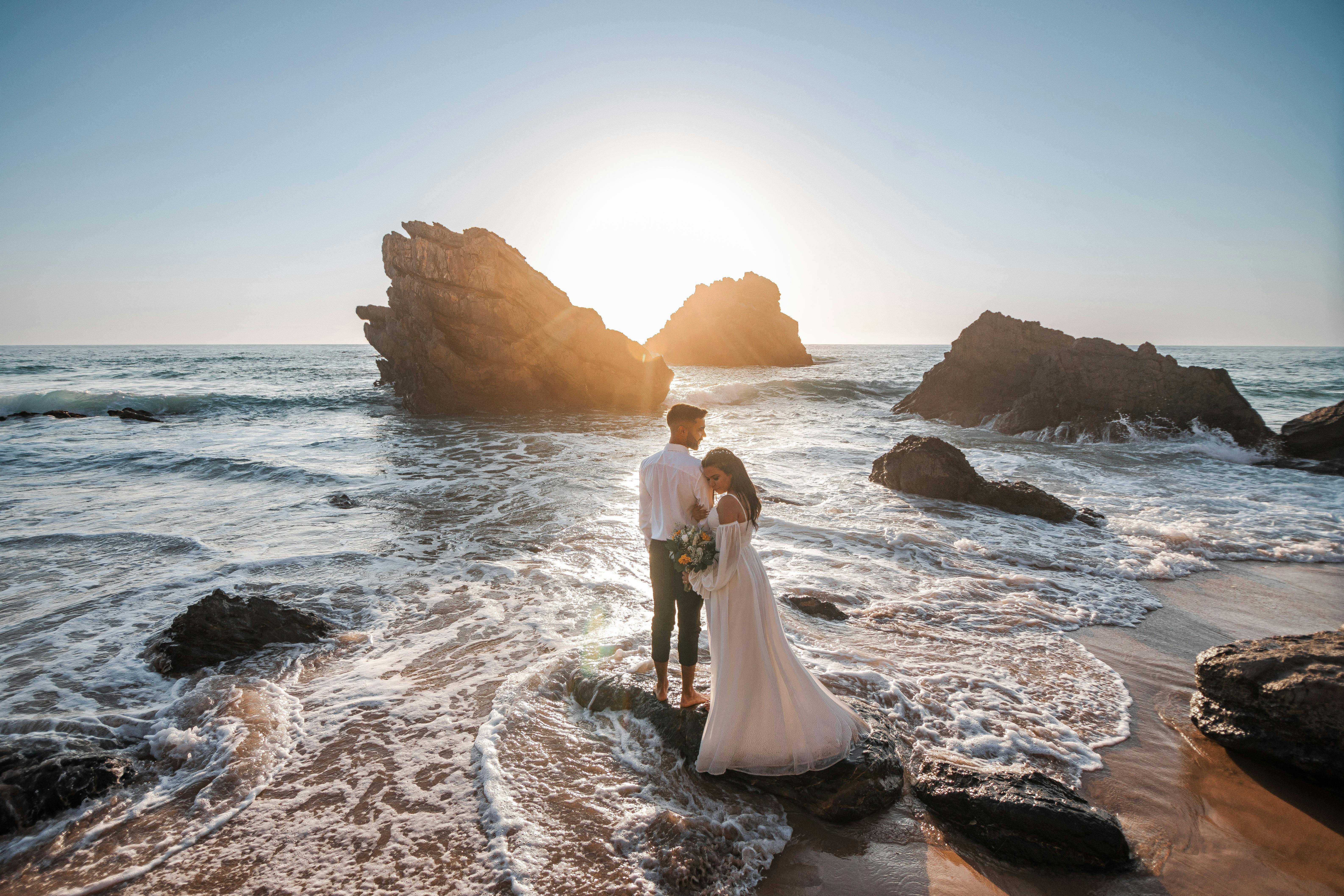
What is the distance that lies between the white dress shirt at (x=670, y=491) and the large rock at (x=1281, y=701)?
4015 mm

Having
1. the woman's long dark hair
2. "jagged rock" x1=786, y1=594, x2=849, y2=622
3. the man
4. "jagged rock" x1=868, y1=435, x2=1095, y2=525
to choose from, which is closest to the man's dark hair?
the man

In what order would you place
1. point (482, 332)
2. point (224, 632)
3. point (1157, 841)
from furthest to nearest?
point (482, 332) < point (224, 632) < point (1157, 841)

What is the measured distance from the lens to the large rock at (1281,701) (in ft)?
12.3

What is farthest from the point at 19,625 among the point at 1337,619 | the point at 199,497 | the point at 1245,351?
the point at 1245,351

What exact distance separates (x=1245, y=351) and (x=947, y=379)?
168043 mm

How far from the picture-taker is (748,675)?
147 inches

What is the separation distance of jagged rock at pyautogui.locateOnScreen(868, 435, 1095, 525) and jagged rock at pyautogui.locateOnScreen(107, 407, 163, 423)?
92.8 feet

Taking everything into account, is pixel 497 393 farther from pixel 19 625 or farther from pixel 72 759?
pixel 72 759

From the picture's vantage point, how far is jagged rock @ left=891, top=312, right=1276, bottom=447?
19.2 metres

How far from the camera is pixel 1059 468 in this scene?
51.6 feet

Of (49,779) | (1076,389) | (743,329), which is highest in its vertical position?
(743,329)

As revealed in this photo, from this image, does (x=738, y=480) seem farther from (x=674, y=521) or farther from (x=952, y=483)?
(x=952, y=483)

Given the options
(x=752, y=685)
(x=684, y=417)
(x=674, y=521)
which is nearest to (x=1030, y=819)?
(x=752, y=685)

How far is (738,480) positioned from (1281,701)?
4.00 metres
